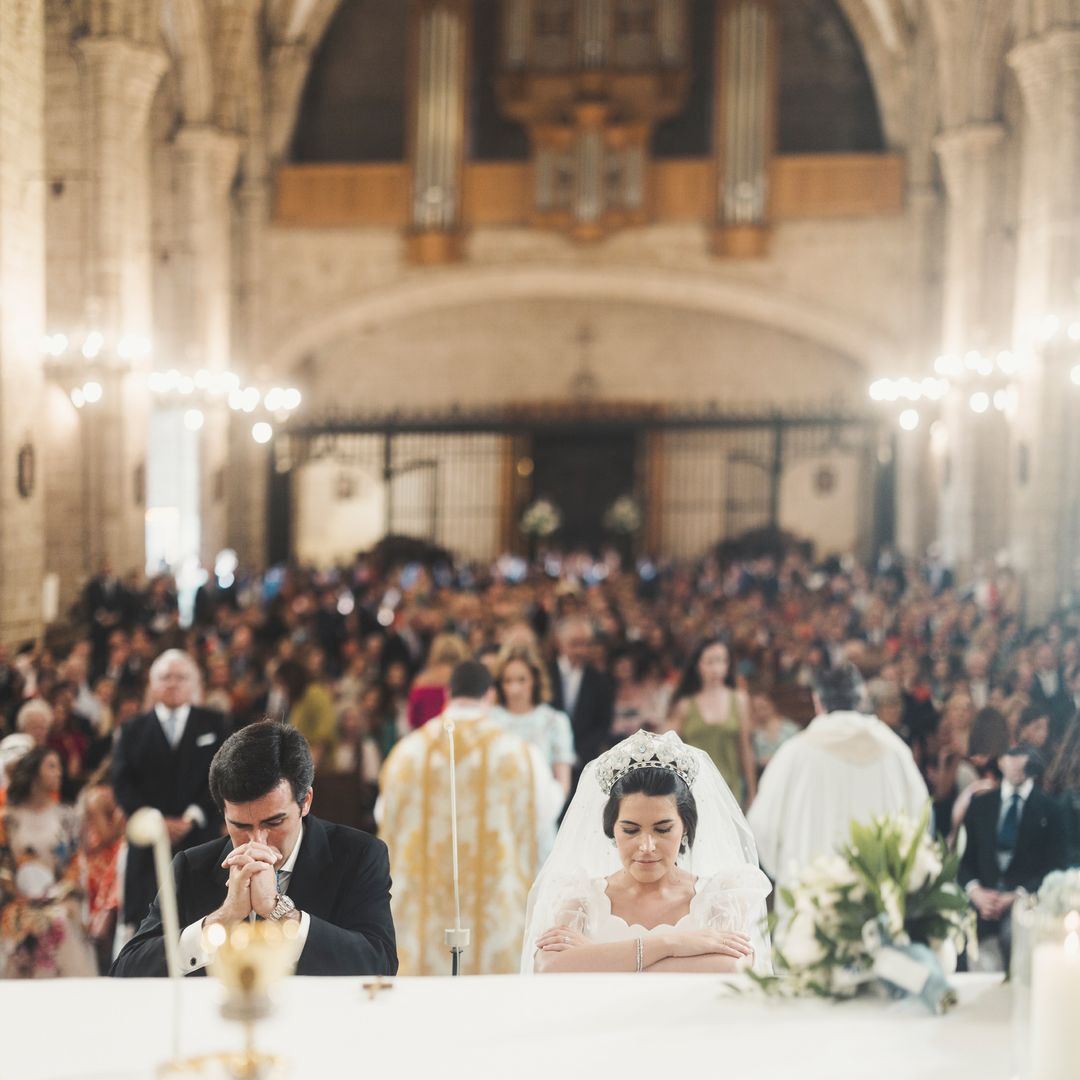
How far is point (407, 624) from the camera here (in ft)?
38.7

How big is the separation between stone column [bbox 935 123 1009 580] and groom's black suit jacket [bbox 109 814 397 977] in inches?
604

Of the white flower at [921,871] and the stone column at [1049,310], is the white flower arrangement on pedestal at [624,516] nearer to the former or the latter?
the stone column at [1049,310]

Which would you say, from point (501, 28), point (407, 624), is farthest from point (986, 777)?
point (501, 28)

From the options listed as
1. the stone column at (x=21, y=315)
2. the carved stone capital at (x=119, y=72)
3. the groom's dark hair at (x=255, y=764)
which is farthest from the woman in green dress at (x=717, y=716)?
the carved stone capital at (x=119, y=72)

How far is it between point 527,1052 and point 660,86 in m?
20.1

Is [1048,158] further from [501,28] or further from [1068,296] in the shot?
[501,28]

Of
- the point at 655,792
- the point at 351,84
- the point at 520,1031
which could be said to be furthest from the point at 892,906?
the point at 351,84

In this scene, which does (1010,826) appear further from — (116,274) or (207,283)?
(207,283)

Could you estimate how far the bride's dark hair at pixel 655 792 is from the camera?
140 inches

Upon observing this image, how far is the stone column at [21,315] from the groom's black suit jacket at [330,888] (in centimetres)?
813

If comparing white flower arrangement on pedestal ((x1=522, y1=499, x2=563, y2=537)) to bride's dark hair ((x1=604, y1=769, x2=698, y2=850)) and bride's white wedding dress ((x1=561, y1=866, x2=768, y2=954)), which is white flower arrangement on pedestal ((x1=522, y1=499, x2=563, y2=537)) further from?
bride's white wedding dress ((x1=561, y1=866, x2=768, y2=954))

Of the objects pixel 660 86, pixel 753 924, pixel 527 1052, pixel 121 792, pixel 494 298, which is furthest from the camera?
pixel 494 298

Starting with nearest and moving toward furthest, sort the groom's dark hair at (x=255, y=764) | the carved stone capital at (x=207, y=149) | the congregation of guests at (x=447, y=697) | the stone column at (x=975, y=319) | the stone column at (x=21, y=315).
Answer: the groom's dark hair at (x=255, y=764) → the congregation of guests at (x=447, y=697) → the stone column at (x=21, y=315) → the stone column at (x=975, y=319) → the carved stone capital at (x=207, y=149)

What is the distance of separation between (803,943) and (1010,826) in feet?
10.8
